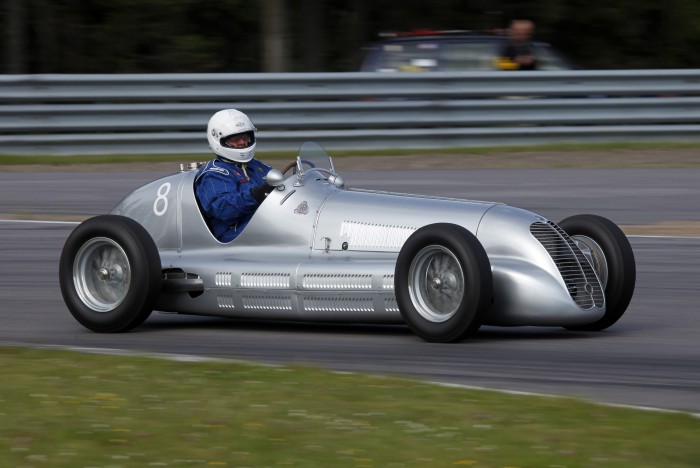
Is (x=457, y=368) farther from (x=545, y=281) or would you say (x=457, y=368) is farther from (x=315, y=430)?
(x=315, y=430)

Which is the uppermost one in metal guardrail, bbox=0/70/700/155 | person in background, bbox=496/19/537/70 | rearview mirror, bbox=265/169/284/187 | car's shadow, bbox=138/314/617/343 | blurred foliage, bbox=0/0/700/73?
blurred foliage, bbox=0/0/700/73

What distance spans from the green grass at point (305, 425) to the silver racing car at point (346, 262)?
0.98m

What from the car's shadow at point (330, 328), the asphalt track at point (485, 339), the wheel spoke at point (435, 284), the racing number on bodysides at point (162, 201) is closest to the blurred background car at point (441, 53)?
the asphalt track at point (485, 339)

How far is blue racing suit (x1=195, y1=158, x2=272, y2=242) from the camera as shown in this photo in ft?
26.9

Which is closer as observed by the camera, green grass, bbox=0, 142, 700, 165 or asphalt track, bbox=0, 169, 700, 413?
asphalt track, bbox=0, 169, 700, 413

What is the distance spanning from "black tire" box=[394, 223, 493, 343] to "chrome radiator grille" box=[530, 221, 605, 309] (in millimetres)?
480

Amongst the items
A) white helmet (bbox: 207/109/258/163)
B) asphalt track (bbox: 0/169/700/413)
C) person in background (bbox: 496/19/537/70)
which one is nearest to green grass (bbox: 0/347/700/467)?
asphalt track (bbox: 0/169/700/413)

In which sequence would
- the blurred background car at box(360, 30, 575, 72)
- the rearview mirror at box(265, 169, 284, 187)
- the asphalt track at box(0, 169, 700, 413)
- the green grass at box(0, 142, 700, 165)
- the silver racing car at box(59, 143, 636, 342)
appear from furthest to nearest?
1. the blurred background car at box(360, 30, 575, 72)
2. the green grass at box(0, 142, 700, 165)
3. the rearview mirror at box(265, 169, 284, 187)
4. the silver racing car at box(59, 143, 636, 342)
5. the asphalt track at box(0, 169, 700, 413)

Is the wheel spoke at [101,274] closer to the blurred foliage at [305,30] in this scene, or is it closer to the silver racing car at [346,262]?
the silver racing car at [346,262]

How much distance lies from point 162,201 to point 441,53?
9.39 m

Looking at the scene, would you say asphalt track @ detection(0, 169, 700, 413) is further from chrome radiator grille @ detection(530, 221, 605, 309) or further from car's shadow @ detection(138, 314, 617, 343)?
chrome radiator grille @ detection(530, 221, 605, 309)

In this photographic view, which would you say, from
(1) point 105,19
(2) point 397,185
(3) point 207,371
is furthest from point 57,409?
(1) point 105,19

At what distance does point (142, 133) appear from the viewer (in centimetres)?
1670

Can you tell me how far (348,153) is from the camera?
16.5 metres
